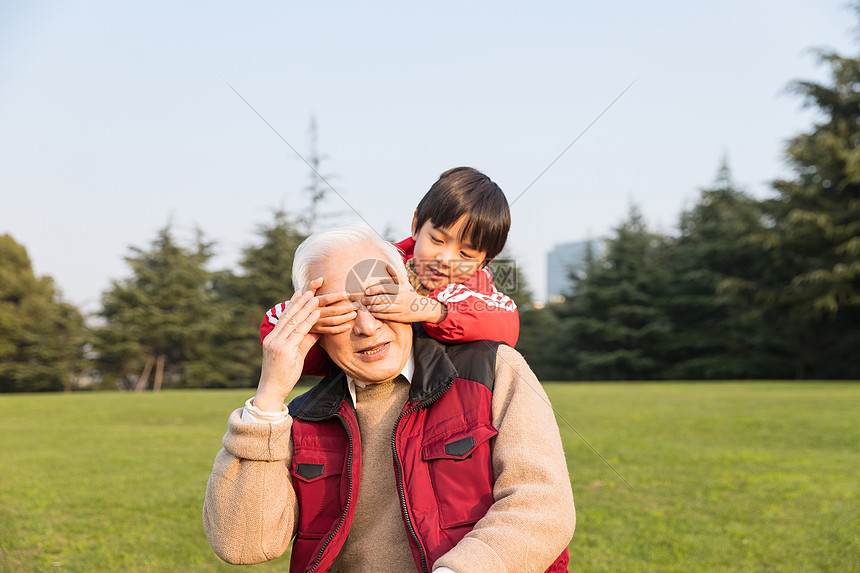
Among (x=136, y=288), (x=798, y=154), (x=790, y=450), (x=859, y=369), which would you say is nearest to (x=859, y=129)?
(x=798, y=154)

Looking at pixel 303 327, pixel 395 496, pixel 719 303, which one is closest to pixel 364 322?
pixel 303 327

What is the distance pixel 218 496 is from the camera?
5.90 feet

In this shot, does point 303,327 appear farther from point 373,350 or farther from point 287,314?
point 373,350

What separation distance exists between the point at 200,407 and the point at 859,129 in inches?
941

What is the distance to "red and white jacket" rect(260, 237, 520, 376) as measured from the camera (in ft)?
6.34

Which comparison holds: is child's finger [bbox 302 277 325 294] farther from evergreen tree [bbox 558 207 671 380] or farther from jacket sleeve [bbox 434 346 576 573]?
evergreen tree [bbox 558 207 671 380]

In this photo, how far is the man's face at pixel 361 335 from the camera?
5.96 ft

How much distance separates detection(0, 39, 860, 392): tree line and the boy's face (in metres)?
22.5

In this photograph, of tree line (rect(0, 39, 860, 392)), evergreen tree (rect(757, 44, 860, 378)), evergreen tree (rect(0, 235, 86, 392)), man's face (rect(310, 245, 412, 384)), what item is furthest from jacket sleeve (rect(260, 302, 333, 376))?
evergreen tree (rect(0, 235, 86, 392))

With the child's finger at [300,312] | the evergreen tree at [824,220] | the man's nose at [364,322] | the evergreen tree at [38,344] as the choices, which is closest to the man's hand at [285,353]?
the child's finger at [300,312]

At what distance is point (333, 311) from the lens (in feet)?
5.85

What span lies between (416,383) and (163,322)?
1207 inches

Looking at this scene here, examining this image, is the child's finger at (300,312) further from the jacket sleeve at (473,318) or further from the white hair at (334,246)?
the jacket sleeve at (473,318)

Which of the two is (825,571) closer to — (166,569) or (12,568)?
(166,569)
